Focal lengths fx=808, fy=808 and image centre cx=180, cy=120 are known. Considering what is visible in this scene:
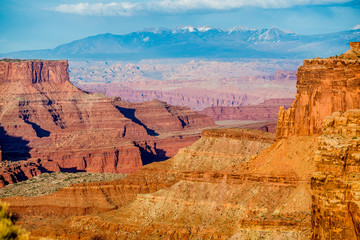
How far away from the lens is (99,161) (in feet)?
589

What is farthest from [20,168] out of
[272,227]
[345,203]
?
[345,203]

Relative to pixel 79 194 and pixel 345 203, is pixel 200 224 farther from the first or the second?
pixel 345 203

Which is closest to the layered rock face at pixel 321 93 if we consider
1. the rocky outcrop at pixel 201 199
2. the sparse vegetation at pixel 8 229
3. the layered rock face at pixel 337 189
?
the rocky outcrop at pixel 201 199

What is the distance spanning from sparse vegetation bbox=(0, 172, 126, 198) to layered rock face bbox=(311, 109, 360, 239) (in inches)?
3615

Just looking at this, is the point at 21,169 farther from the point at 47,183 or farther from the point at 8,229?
the point at 8,229

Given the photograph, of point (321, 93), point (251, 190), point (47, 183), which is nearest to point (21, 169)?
point (47, 183)

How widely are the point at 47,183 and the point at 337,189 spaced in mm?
106360

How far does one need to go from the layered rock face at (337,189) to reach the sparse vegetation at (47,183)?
91.8m

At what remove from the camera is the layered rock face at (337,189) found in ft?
99.8

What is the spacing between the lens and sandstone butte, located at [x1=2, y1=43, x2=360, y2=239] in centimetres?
3106

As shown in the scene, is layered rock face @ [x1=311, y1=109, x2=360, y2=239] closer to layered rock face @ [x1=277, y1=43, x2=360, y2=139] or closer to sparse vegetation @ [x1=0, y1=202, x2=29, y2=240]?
sparse vegetation @ [x1=0, y1=202, x2=29, y2=240]

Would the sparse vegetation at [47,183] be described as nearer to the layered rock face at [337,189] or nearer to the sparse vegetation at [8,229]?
the sparse vegetation at [8,229]

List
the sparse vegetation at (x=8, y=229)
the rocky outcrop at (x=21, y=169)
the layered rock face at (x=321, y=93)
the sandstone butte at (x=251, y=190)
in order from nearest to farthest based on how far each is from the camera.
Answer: the sparse vegetation at (x=8, y=229)
the sandstone butte at (x=251, y=190)
the layered rock face at (x=321, y=93)
the rocky outcrop at (x=21, y=169)

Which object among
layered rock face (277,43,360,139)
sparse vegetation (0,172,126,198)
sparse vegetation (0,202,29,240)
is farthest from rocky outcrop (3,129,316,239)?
sparse vegetation (0,202,29,240)
